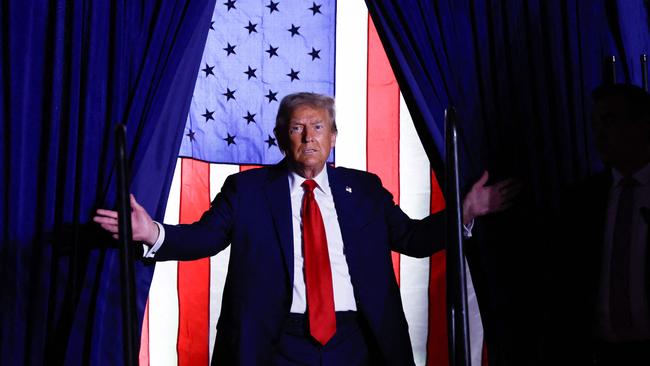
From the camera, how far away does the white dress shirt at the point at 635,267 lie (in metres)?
2.08

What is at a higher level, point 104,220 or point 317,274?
point 104,220

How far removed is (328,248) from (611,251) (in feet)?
2.79

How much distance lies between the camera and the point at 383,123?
10.9 feet

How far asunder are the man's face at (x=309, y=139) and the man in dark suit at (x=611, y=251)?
81 centimetres

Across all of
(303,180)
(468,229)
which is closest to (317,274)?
(303,180)

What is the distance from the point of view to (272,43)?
10.3ft

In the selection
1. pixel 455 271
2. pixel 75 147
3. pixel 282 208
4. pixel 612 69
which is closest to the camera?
pixel 455 271

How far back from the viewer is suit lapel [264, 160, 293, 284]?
2299 mm

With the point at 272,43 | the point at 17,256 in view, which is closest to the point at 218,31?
the point at 272,43

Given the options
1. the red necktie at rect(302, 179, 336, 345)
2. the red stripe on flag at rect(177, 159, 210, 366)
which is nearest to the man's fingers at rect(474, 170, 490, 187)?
the red necktie at rect(302, 179, 336, 345)

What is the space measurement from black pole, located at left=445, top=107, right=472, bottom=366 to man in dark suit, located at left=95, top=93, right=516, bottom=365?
643 millimetres

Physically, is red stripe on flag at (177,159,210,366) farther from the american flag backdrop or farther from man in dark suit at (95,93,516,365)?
man in dark suit at (95,93,516,365)

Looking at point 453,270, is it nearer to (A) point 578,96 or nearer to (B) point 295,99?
(B) point 295,99

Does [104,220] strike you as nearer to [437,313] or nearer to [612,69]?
[437,313]
